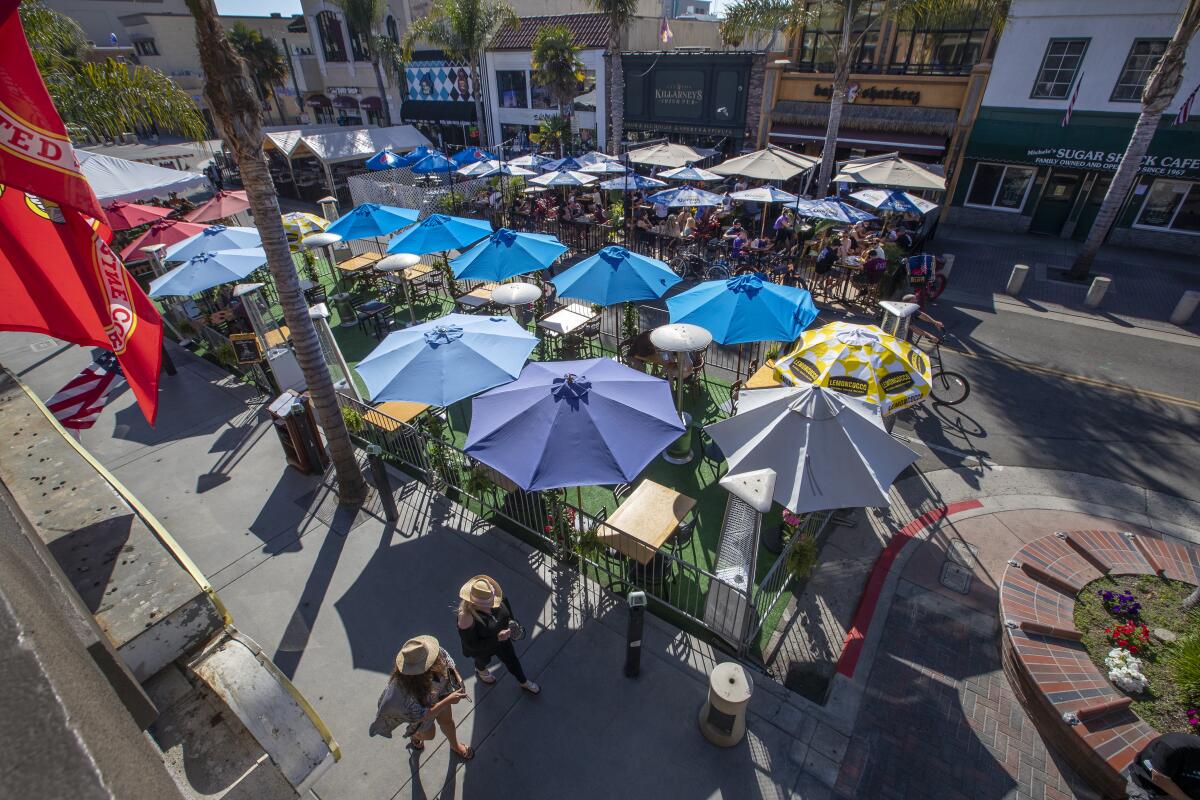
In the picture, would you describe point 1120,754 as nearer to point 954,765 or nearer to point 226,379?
point 954,765

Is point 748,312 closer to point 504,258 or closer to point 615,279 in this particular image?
point 615,279

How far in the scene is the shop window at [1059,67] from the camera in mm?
19203

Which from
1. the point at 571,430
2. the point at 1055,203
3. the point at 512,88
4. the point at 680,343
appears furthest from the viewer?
the point at 512,88

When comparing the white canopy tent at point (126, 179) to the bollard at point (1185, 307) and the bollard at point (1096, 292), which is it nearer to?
the bollard at point (1096, 292)

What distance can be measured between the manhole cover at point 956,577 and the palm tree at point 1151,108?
47.6 feet

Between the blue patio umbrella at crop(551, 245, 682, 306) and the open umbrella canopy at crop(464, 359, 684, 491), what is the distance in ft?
12.1

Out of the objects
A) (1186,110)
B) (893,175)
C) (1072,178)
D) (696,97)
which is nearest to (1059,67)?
(1072,178)

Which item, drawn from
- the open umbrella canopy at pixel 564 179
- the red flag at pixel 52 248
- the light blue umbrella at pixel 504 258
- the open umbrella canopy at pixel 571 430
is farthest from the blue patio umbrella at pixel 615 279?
the open umbrella canopy at pixel 564 179

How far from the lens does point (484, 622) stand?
17.7ft

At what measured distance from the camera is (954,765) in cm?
550

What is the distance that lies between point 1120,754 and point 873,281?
1160cm

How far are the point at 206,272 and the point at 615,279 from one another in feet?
29.4

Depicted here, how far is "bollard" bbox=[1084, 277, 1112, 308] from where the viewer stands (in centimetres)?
1474

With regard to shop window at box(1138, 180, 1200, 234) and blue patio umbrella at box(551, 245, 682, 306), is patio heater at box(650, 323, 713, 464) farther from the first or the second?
shop window at box(1138, 180, 1200, 234)
